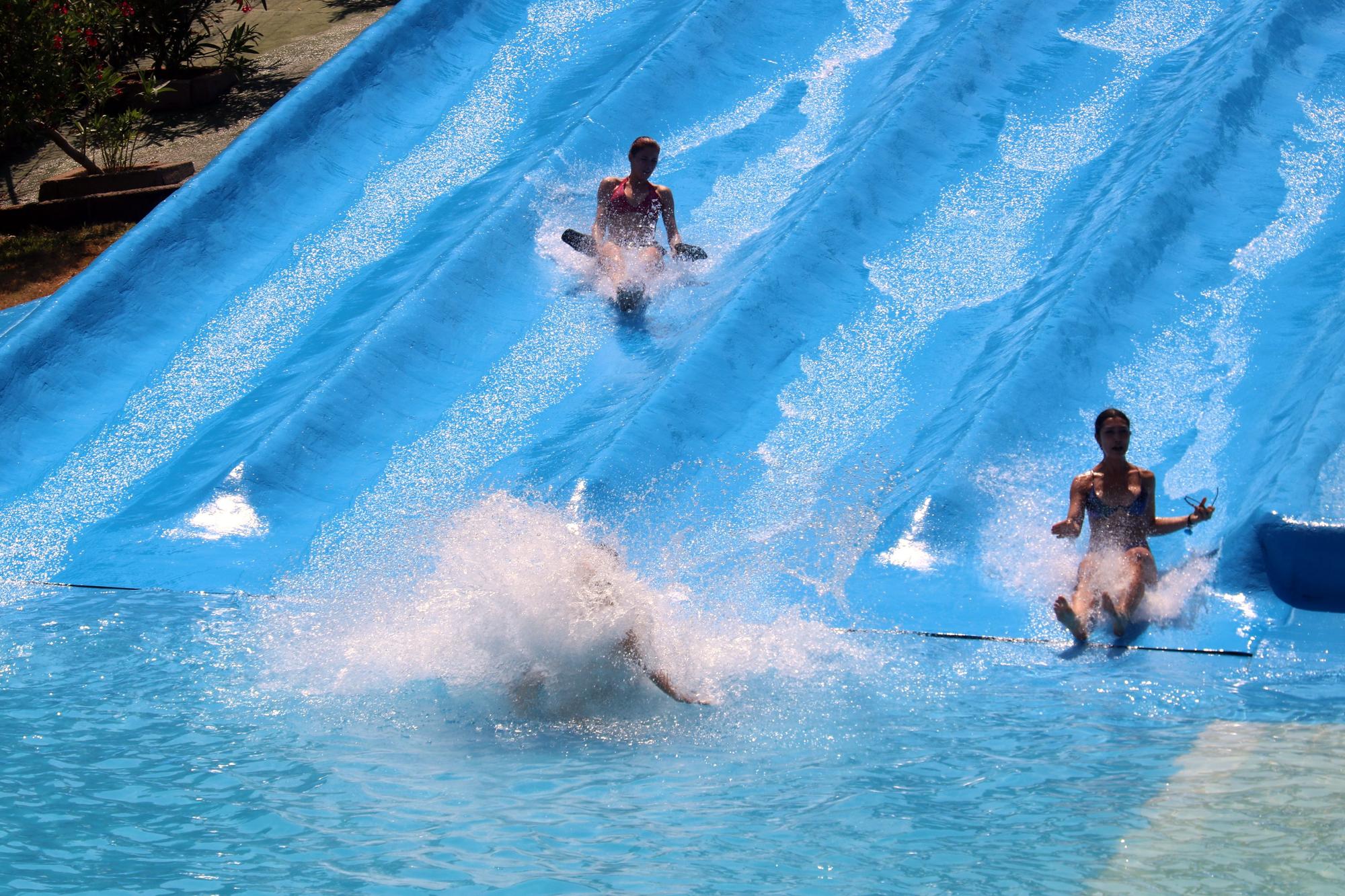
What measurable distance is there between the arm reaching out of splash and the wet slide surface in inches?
23.6

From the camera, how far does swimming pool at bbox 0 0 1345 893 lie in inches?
129

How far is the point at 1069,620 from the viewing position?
13.5ft

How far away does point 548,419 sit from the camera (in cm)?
560

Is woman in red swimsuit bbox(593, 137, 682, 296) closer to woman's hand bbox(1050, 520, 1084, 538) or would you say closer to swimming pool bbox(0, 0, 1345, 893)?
swimming pool bbox(0, 0, 1345, 893)

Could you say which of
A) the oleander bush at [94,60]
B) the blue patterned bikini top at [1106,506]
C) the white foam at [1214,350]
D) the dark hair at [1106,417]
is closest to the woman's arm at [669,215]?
the white foam at [1214,350]

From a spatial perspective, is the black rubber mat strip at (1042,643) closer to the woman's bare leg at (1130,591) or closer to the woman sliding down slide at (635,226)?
the woman's bare leg at (1130,591)

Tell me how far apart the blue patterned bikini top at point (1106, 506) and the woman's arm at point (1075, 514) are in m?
0.02

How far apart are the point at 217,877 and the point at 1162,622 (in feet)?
9.06

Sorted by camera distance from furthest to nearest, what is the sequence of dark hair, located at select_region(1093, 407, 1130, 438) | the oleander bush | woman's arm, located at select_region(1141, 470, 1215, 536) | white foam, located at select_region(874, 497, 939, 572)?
the oleander bush < white foam, located at select_region(874, 497, 939, 572) < dark hair, located at select_region(1093, 407, 1130, 438) < woman's arm, located at select_region(1141, 470, 1215, 536)

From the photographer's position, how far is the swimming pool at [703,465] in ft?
10.7

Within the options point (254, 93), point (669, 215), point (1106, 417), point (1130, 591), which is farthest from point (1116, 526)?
point (254, 93)

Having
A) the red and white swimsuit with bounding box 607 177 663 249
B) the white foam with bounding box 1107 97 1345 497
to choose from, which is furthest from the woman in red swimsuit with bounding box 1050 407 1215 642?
the red and white swimsuit with bounding box 607 177 663 249

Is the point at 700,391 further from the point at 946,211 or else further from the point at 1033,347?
the point at 946,211

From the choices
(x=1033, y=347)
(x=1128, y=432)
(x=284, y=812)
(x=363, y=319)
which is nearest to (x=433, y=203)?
(x=363, y=319)
